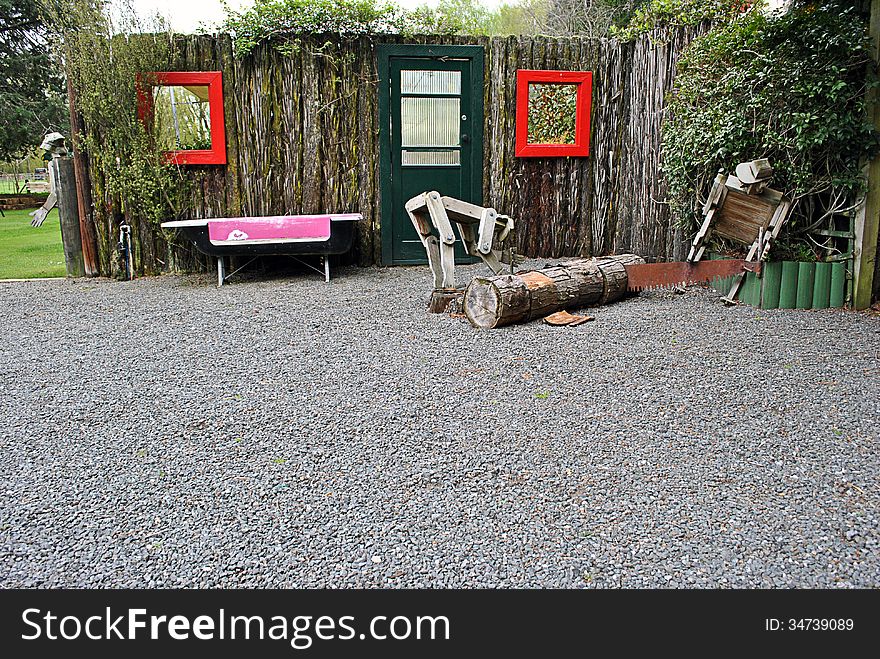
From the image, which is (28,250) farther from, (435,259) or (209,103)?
(435,259)

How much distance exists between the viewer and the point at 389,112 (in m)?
7.03

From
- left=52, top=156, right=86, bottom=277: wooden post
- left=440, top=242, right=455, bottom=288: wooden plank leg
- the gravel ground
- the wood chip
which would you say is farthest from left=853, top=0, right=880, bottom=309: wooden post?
left=52, top=156, right=86, bottom=277: wooden post

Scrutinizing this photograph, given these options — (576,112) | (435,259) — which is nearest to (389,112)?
(576,112)

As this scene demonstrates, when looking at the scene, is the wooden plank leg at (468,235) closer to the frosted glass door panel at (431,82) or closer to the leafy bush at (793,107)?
the leafy bush at (793,107)

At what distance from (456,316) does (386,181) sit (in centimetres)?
252

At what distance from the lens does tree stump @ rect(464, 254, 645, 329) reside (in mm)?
4742

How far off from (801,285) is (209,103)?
5.16m

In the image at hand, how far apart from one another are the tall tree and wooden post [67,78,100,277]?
10615 millimetres

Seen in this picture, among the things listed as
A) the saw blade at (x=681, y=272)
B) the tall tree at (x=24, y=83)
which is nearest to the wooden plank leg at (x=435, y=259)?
the saw blade at (x=681, y=272)

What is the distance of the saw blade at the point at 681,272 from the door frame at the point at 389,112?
232 centimetres

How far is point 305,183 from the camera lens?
23.3 feet

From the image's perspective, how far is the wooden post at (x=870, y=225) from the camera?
475cm

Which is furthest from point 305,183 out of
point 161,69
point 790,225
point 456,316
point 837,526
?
point 837,526
